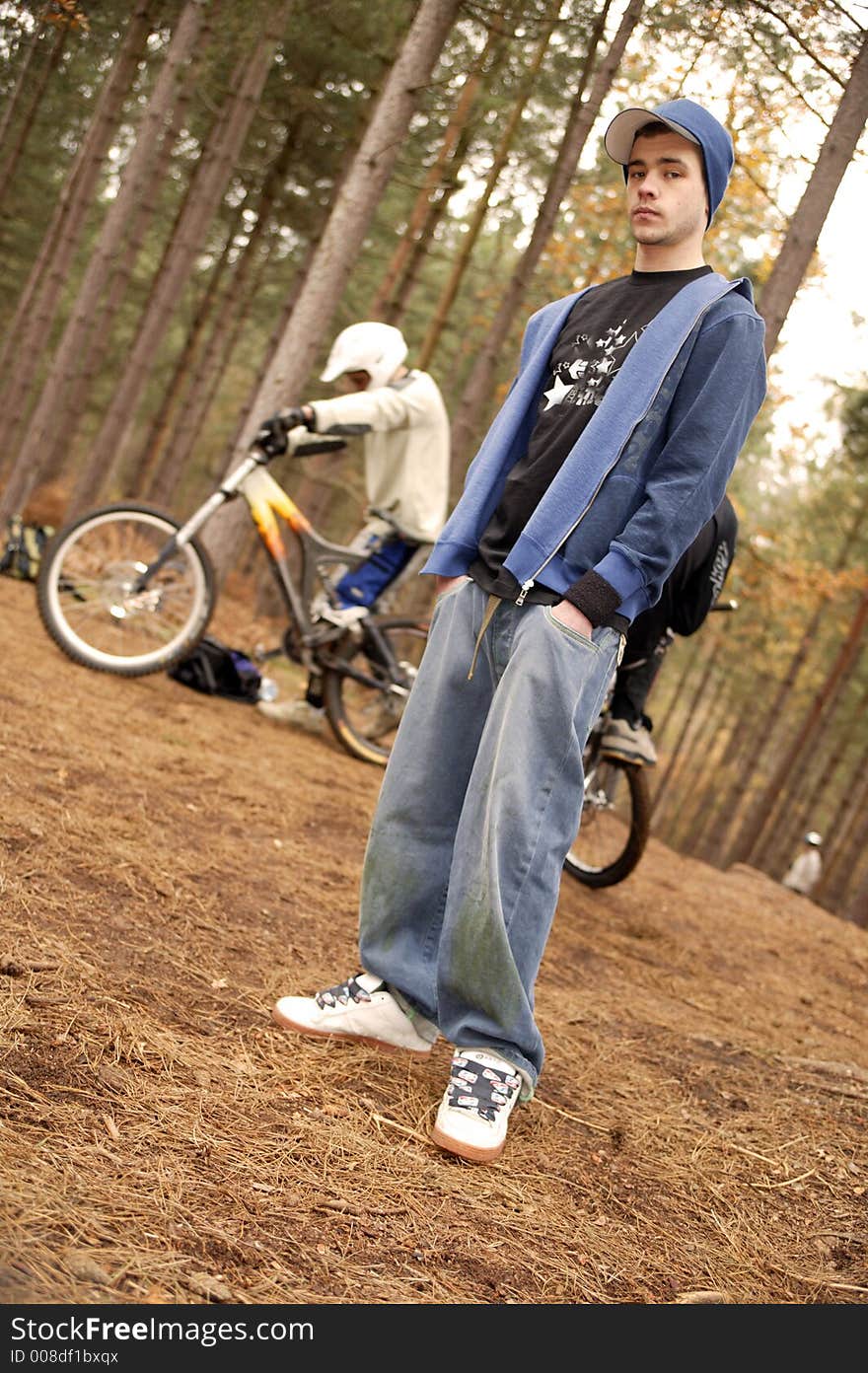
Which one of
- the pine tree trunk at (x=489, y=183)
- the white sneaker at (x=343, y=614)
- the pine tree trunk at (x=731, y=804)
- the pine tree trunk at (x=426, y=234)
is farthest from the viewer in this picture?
the pine tree trunk at (x=731, y=804)

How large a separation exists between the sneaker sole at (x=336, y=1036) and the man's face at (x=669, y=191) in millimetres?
2107

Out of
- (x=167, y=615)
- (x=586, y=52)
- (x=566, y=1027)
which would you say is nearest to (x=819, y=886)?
(x=586, y=52)

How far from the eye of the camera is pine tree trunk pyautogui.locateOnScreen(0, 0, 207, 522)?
10852mm

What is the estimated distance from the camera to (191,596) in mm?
6309

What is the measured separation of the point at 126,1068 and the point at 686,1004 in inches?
104

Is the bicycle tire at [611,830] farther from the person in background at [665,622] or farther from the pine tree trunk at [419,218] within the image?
the pine tree trunk at [419,218]

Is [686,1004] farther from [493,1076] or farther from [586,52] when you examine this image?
[586,52]

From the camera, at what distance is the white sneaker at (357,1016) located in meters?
2.85

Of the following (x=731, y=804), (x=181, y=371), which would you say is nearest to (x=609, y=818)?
(x=731, y=804)

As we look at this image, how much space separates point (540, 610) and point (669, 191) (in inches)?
41.1

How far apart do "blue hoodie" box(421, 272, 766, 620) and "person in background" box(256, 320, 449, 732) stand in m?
3.64

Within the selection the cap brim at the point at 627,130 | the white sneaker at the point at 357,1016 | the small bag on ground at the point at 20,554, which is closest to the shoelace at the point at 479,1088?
the white sneaker at the point at 357,1016

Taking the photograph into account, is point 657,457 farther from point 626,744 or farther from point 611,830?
point 611,830
